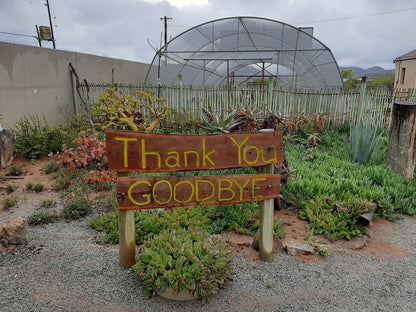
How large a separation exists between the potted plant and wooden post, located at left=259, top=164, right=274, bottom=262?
0.57m

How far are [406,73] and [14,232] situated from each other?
31.0 m

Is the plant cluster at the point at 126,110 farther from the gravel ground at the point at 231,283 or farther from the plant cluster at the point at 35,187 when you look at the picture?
the gravel ground at the point at 231,283

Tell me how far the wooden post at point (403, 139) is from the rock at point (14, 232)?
233 inches

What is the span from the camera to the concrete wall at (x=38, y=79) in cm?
755

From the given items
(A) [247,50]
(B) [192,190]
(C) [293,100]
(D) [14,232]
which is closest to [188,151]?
(B) [192,190]

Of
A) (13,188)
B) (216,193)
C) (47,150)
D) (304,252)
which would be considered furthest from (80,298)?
(47,150)

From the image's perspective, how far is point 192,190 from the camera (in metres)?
2.96

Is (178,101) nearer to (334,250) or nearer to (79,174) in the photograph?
(79,174)

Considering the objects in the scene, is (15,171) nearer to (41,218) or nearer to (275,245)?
(41,218)

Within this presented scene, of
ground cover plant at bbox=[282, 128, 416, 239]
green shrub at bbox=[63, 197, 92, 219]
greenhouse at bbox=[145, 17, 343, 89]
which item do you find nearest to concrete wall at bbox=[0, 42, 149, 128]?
greenhouse at bbox=[145, 17, 343, 89]

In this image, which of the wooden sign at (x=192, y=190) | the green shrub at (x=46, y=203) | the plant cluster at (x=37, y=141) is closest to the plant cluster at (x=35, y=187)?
the green shrub at (x=46, y=203)

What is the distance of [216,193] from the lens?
119 inches

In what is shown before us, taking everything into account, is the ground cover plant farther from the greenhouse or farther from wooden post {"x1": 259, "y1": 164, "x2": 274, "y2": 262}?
the greenhouse

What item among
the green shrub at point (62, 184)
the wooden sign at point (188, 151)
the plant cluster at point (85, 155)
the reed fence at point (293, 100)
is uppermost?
the reed fence at point (293, 100)
